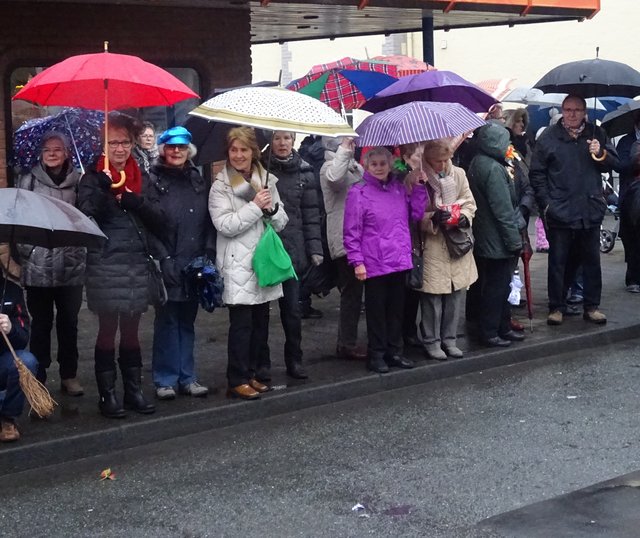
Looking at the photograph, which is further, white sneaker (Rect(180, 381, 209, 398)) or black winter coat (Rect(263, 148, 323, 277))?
black winter coat (Rect(263, 148, 323, 277))

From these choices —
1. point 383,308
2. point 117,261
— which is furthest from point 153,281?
point 383,308

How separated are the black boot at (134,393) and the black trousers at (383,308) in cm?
187

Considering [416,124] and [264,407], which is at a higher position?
[416,124]

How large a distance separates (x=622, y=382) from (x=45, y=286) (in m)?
4.19

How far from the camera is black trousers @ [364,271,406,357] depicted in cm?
805

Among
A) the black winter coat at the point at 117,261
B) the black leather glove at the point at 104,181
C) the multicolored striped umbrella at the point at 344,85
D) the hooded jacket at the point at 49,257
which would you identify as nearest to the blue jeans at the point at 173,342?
the black winter coat at the point at 117,261

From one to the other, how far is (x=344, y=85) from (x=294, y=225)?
271cm

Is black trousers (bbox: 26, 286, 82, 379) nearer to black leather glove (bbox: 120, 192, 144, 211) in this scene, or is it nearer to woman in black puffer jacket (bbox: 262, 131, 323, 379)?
black leather glove (bbox: 120, 192, 144, 211)

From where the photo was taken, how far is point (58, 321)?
7398 millimetres

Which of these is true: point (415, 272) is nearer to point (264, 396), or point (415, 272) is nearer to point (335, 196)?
point (335, 196)

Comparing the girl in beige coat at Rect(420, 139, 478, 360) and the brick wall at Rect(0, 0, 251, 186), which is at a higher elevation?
the brick wall at Rect(0, 0, 251, 186)

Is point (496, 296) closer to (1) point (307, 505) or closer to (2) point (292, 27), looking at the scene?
(1) point (307, 505)

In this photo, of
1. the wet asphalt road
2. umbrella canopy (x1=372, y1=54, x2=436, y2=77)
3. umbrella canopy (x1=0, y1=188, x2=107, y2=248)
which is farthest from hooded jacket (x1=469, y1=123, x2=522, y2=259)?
umbrella canopy (x1=0, y1=188, x2=107, y2=248)

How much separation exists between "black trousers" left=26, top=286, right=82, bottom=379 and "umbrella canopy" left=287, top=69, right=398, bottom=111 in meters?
3.57
